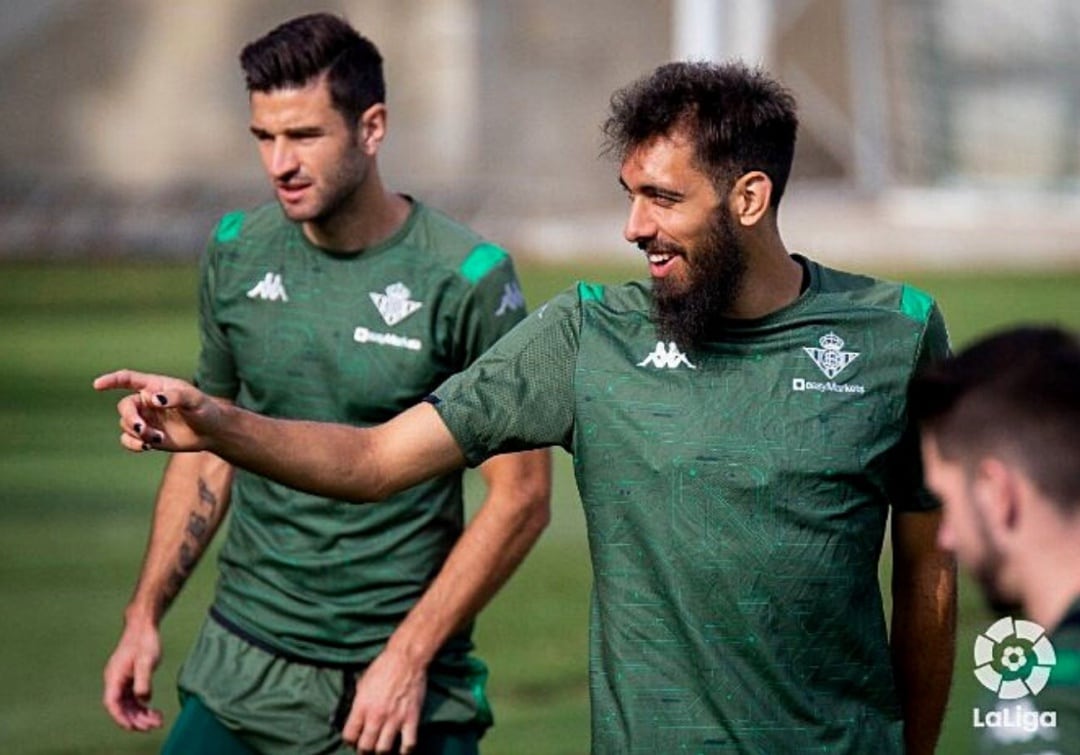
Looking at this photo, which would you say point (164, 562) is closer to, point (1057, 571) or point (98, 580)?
point (1057, 571)

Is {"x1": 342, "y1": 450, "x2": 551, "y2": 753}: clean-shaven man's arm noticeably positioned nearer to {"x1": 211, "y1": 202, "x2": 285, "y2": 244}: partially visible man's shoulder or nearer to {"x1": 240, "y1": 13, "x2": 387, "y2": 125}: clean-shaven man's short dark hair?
{"x1": 211, "y1": 202, "x2": 285, "y2": 244}: partially visible man's shoulder

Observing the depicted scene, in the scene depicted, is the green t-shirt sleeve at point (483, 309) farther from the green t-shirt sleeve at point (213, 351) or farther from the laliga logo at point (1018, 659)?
the laliga logo at point (1018, 659)

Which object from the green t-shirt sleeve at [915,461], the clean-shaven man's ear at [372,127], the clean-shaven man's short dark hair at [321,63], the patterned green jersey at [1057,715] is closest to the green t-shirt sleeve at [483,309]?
the clean-shaven man's ear at [372,127]

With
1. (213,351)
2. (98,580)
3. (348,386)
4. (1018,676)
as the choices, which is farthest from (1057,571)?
(98,580)

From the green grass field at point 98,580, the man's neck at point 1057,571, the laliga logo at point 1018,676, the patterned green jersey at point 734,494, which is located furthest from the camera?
the green grass field at point 98,580

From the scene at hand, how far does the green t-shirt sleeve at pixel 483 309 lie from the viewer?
21.1ft

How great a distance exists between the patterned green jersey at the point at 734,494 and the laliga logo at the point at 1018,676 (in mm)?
396

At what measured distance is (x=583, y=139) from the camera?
40.2 meters

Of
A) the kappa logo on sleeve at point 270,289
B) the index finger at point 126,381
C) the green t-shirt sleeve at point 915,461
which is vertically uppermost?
the index finger at point 126,381

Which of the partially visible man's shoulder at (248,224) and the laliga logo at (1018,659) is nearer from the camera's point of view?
the laliga logo at (1018,659)

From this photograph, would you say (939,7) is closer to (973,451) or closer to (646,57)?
(646,57)

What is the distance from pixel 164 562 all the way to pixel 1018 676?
7.97 ft

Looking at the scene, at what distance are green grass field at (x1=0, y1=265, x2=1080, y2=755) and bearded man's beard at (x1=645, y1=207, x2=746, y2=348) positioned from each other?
89cm

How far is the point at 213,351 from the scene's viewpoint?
6.72 m
